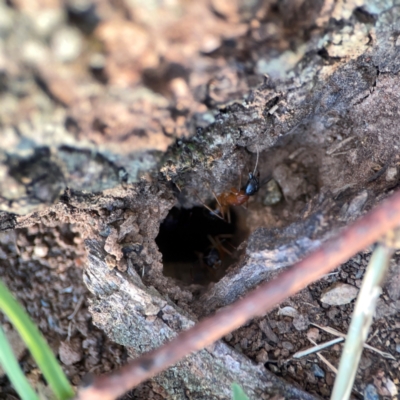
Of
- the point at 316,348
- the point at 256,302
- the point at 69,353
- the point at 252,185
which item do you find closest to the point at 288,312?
the point at 316,348

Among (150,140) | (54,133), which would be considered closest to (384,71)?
(150,140)

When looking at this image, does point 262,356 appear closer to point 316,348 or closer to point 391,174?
point 316,348

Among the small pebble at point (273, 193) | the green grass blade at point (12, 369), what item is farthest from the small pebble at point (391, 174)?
the green grass blade at point (12, 369)

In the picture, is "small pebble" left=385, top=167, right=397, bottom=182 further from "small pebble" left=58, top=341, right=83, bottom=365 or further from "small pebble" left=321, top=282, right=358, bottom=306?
"small pebble" left=58, top=341, right=83, bottom=365

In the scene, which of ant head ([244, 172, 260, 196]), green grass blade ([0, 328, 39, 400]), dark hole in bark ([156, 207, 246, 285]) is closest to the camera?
green grass blade ([0, 328, 39, 400])

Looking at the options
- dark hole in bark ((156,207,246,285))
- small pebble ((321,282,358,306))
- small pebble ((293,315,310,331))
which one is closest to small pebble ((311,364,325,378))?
small pebble ((293,315,310,331))

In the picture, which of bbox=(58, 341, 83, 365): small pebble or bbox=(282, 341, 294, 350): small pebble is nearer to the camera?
bbox=(282, 341, 294, 350): small pebble
